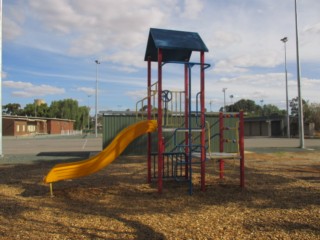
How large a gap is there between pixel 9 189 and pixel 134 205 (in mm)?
3605

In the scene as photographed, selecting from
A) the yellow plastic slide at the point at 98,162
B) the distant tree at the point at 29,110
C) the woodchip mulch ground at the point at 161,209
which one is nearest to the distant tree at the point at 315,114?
the woodchip mulch ground at the point at 161,209

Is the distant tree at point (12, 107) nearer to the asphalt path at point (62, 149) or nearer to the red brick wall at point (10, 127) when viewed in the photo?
the red brick wall at point (10, 127)

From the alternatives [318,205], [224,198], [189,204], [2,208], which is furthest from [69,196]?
[318,205]

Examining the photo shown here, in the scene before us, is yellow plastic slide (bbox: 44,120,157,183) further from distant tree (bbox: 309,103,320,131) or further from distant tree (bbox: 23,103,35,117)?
distant tree (bbox: 23,103,35,117)

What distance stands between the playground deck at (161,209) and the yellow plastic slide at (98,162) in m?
0.41

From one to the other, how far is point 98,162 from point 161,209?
248 centimetres

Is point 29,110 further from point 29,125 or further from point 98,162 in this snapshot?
point 98,162

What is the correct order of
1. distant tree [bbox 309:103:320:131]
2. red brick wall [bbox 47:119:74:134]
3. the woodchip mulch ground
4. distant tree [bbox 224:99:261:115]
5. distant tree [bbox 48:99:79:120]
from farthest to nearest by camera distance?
distant tree [bbox 224:99:261:115] < distant tree [bbox 48:99:79:120] < red brick wall [bbox 47:119:74:134] < distant tree [bbox 309:103:320:131] < the woodchip mulch ground

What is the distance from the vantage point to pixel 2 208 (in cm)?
598

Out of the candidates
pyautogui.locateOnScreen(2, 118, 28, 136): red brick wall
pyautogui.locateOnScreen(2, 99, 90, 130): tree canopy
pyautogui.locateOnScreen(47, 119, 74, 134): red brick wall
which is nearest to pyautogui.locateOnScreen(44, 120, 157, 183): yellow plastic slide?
pyautogui.locateOnScreen(2, 118, 28, 136): red brick wall

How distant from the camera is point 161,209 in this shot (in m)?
5.95

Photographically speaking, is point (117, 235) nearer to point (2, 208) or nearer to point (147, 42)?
point (2, 208)

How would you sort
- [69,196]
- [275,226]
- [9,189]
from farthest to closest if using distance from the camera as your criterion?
[9,189]
[69,196]
[275,226]

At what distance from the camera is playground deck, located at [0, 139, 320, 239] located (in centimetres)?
459
